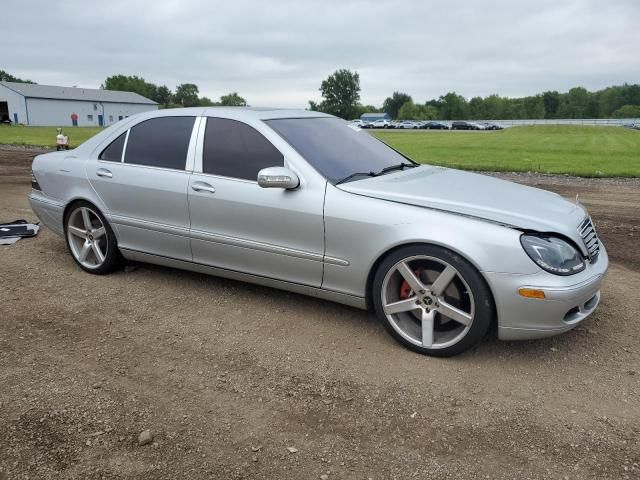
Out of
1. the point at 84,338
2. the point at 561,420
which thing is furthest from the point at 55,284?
the point at 561,420

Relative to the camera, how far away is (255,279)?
4.31m

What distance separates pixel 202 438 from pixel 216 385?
0.52 m

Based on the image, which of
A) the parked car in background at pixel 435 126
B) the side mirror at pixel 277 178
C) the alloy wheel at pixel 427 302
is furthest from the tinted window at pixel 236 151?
the parked car in background at pixel 435 126

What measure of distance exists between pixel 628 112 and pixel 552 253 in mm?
120130

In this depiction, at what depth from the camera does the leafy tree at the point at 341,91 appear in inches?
5340

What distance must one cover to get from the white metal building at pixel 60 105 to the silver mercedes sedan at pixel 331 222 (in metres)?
69.9

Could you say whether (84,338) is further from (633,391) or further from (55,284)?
(633,391)

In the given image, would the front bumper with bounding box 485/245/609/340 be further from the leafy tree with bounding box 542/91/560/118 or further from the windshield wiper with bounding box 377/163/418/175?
the leafy tree with bounding box 542/91/560/118

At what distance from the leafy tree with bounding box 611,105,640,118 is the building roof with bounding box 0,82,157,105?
3484 inches

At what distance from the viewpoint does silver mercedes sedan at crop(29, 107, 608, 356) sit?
3.34 m

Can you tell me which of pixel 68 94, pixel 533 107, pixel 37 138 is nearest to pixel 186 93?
pixel 68 94

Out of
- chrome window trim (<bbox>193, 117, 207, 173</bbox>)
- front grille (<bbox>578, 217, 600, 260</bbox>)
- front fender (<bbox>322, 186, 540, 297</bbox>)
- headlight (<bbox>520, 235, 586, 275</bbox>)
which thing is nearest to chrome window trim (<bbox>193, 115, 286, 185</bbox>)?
chrome window trim (<bbox>193, 117, 207, 173</bbox>)

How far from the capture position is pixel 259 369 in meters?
3.45

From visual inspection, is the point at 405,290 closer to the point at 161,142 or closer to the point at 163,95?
the point at 161,142
